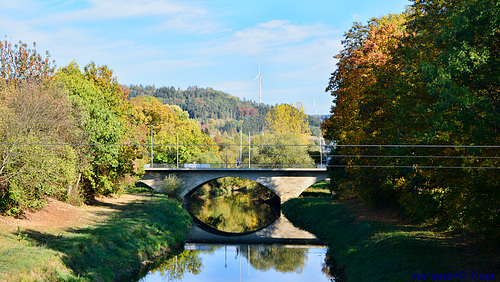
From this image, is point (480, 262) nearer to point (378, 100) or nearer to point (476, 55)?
point (476, 55)

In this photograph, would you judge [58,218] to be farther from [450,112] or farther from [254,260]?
[450,112]

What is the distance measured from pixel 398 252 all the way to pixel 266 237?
22.6 metres

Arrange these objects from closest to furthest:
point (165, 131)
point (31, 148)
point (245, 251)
Result: point (31, 148) < point (245, 251) < point (165, 131)

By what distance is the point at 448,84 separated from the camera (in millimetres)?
15391

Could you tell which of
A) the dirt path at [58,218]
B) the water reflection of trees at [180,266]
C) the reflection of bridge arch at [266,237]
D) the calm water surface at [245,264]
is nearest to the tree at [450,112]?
the calm water surface at [245,264]

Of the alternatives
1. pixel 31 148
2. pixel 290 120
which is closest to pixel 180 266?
pixel 31 148

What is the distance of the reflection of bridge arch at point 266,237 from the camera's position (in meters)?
39.1

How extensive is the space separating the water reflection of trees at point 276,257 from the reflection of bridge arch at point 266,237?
7.29 ft

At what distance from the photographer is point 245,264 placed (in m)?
32.2

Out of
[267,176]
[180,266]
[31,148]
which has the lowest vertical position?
[180,266]

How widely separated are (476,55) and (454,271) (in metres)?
7.38

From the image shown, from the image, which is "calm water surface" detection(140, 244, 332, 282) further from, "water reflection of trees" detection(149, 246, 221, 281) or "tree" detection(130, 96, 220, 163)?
"tree" detection(130, 96, 220, 163)

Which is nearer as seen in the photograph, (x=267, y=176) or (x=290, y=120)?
(x=267, y=176)

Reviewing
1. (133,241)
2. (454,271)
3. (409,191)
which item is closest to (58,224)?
(133,241)
